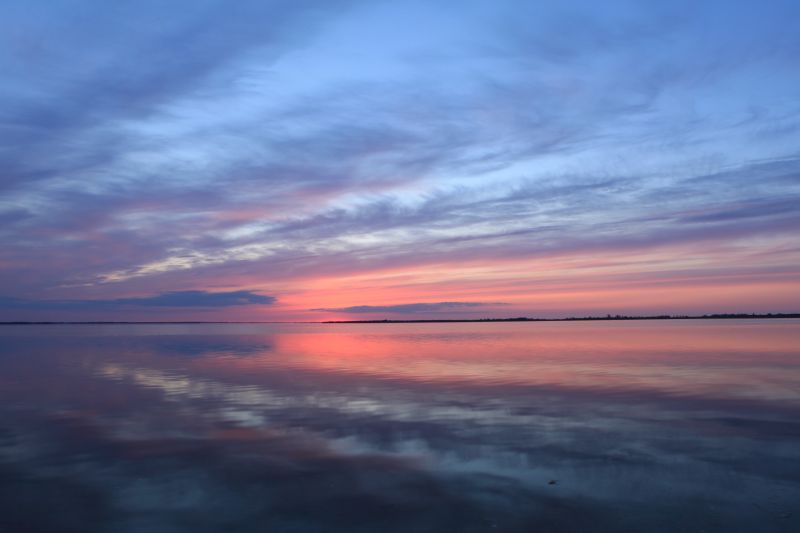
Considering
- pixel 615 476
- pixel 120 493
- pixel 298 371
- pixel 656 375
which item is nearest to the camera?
pixel 120 493

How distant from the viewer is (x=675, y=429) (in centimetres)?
1655

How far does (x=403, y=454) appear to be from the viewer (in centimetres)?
1416

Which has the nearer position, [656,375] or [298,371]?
[656,375]

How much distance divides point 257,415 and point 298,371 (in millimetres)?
13855

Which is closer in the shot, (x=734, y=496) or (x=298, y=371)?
(x=734, y=496)

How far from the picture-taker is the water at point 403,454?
33.0ft

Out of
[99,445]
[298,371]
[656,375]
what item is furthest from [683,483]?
[298,371]

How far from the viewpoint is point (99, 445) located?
15.3m

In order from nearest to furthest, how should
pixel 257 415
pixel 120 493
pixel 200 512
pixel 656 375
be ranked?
pixel 200 512
pixel 120 493
pixel 257 415
pixel 656 375

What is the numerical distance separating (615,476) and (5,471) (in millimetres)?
12850

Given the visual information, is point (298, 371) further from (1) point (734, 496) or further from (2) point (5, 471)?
(1) point (734, 496)

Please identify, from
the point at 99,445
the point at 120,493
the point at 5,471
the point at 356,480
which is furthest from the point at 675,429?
the point at 5,471

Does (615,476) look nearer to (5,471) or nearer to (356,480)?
(356,480)

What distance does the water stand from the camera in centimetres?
1007
